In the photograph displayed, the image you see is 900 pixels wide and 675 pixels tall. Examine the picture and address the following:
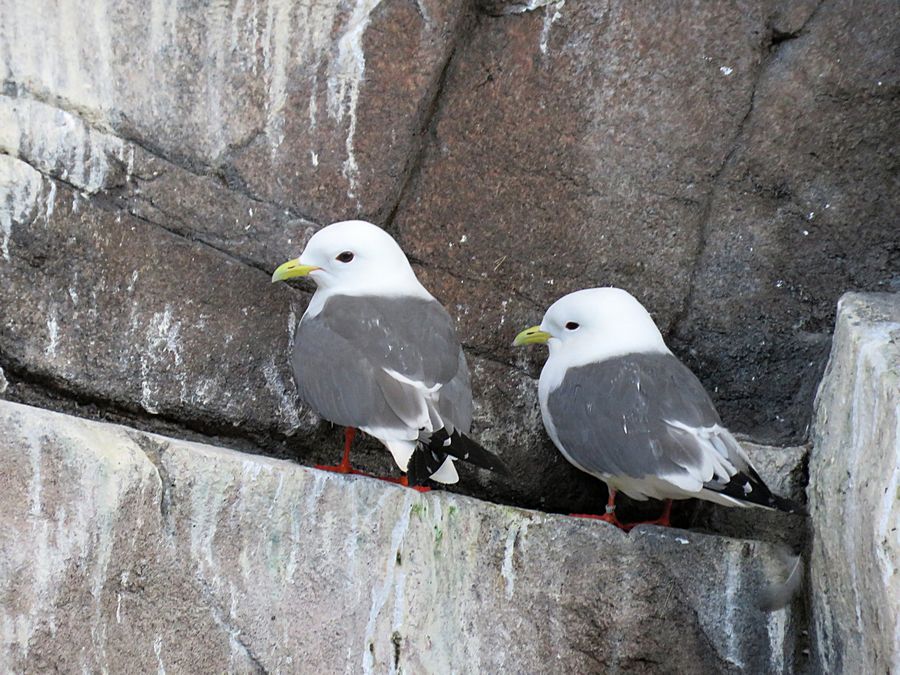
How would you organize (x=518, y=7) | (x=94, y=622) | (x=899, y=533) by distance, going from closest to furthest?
1. (x=899, y=533)
2. (x=94, y=622)
3. (x=518, y=7)

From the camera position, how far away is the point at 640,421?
12.6 ft

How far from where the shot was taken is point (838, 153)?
445 cm

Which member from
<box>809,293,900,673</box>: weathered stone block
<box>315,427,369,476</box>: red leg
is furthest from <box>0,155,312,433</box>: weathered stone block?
<box>809,293,900,673</box>: weathered stone block

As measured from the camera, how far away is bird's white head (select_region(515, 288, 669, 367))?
4105 mm

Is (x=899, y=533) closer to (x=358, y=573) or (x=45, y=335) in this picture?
(x=358, y=573)

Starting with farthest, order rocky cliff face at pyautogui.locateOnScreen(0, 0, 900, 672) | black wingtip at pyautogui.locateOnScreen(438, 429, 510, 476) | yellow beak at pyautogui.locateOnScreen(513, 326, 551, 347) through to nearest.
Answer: yellow beak at pyautogui.locateOnScreen(513, 326, 551, 347) → black wingtip at pyautogui.locateOnScreen(438, 429, 510, 476) → rocky cliff face at pyautogui.locateOnScreen(0, 0, 900, 672)

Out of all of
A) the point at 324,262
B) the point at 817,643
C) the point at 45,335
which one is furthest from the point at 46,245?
the point at 817,643

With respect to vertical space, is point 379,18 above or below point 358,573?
above

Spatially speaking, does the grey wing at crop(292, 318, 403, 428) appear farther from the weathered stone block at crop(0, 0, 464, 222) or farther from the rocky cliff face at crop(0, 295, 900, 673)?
the weathered stone block at crop(0, 0, 464, 222)

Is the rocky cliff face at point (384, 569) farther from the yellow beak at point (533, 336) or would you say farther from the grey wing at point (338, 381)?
the yellow beak at point (533, 336)

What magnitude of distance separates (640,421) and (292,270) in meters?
1.20

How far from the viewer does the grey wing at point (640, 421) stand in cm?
373

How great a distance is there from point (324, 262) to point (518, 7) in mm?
1182

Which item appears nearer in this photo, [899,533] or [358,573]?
[899,533]
